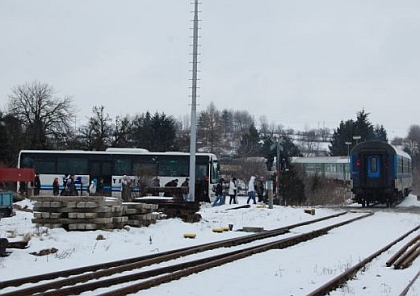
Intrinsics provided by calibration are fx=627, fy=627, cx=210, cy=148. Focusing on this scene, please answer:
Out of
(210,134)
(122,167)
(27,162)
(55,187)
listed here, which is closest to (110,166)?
(122,167)

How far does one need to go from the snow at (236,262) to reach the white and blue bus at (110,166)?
16.6 m

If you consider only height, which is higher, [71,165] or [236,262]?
[71,165]

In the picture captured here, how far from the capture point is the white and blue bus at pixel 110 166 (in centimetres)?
3953

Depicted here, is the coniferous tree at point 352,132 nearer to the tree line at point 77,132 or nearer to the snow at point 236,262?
the tree line at point 77,132

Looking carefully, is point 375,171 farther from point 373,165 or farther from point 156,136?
point 156,136

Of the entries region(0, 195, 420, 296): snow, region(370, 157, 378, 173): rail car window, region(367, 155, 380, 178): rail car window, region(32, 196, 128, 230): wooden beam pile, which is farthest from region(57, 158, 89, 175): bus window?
region(32, 196, 128, 230): wooden beam pile

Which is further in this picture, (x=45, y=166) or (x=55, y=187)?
(x=45, y=166)

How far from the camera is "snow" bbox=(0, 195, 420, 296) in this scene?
398 inches

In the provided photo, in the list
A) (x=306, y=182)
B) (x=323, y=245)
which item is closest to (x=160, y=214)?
(x=323, y=245)

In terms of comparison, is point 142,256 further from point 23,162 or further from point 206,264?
point 23,162

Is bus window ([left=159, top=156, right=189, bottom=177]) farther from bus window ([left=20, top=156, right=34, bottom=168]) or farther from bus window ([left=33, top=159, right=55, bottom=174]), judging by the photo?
bus window ([left=20, top=156, right=34, bottom=168])

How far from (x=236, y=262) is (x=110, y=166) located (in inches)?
1110

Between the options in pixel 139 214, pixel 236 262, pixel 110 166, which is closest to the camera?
pixel 236 262

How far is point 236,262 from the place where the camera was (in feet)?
42.6
